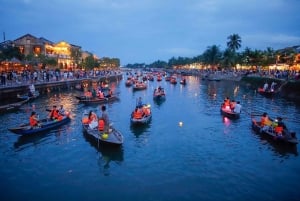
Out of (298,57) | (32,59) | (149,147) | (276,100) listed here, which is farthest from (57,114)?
(298,57)

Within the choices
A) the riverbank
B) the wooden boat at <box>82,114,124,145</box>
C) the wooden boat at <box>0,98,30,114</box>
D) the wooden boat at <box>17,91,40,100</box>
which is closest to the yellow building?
the riverbank

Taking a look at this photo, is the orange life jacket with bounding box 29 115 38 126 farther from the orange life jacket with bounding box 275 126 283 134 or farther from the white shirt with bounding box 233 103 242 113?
the white shirt with bounding box 233 103 242 113

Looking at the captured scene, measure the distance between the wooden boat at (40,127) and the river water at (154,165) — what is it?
534 mm

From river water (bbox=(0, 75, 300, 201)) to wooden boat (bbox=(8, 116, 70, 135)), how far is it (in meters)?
0.53

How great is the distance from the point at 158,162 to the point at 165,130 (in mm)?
8268

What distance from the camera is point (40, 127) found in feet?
79.6

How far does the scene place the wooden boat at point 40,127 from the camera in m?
22.4

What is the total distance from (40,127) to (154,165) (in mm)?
10993

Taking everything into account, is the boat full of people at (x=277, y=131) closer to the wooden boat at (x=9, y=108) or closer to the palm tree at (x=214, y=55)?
the wooden boat at (x=9, y=108)

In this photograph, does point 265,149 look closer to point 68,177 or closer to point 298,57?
point 68,177

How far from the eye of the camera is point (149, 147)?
2169cm

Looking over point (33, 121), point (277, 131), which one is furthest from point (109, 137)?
point (277, 131)

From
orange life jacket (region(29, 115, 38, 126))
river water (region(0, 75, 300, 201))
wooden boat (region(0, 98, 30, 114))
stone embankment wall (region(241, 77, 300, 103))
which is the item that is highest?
stone embankment wall (region(241, 77, 300, 103))

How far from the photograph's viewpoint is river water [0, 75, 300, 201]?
14.8 meters
